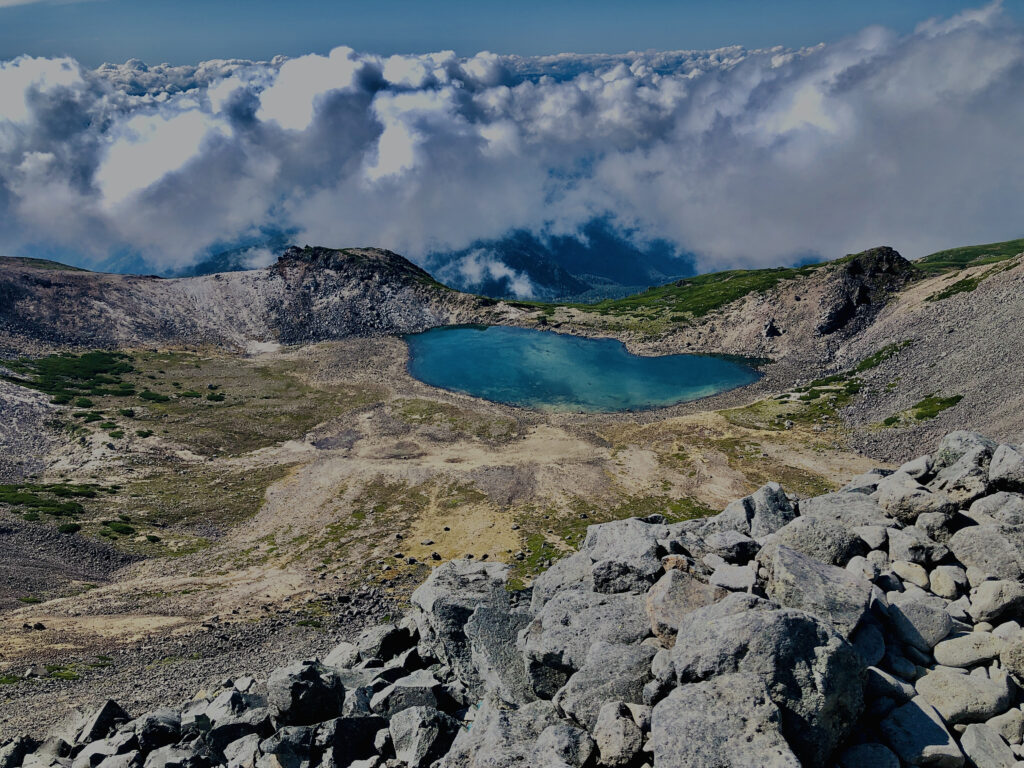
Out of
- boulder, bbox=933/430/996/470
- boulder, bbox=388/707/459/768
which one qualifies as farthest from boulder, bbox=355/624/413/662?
boulder, bbox=933/430/996/470

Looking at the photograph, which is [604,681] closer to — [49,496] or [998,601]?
[998,601]

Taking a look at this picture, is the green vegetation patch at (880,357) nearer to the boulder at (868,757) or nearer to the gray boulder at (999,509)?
the gray boulder at (999,509)

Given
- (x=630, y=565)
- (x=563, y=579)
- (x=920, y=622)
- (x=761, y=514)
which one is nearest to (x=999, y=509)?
(x=920, y=622)

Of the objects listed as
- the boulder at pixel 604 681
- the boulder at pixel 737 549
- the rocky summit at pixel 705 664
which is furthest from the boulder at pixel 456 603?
the boulder at pixel 737 549

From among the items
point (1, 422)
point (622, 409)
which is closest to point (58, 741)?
point (1, 422)

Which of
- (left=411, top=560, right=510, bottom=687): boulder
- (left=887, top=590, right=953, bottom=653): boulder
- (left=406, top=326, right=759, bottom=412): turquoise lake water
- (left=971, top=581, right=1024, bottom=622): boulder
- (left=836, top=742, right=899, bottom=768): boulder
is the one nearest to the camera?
Result: (left=836, top=742, right=899, bottom=768): boulder

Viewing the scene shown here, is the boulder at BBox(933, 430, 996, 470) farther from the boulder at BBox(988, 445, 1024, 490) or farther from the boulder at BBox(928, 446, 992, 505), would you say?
the boulder at BBox(988, 445, 1024, 490)
